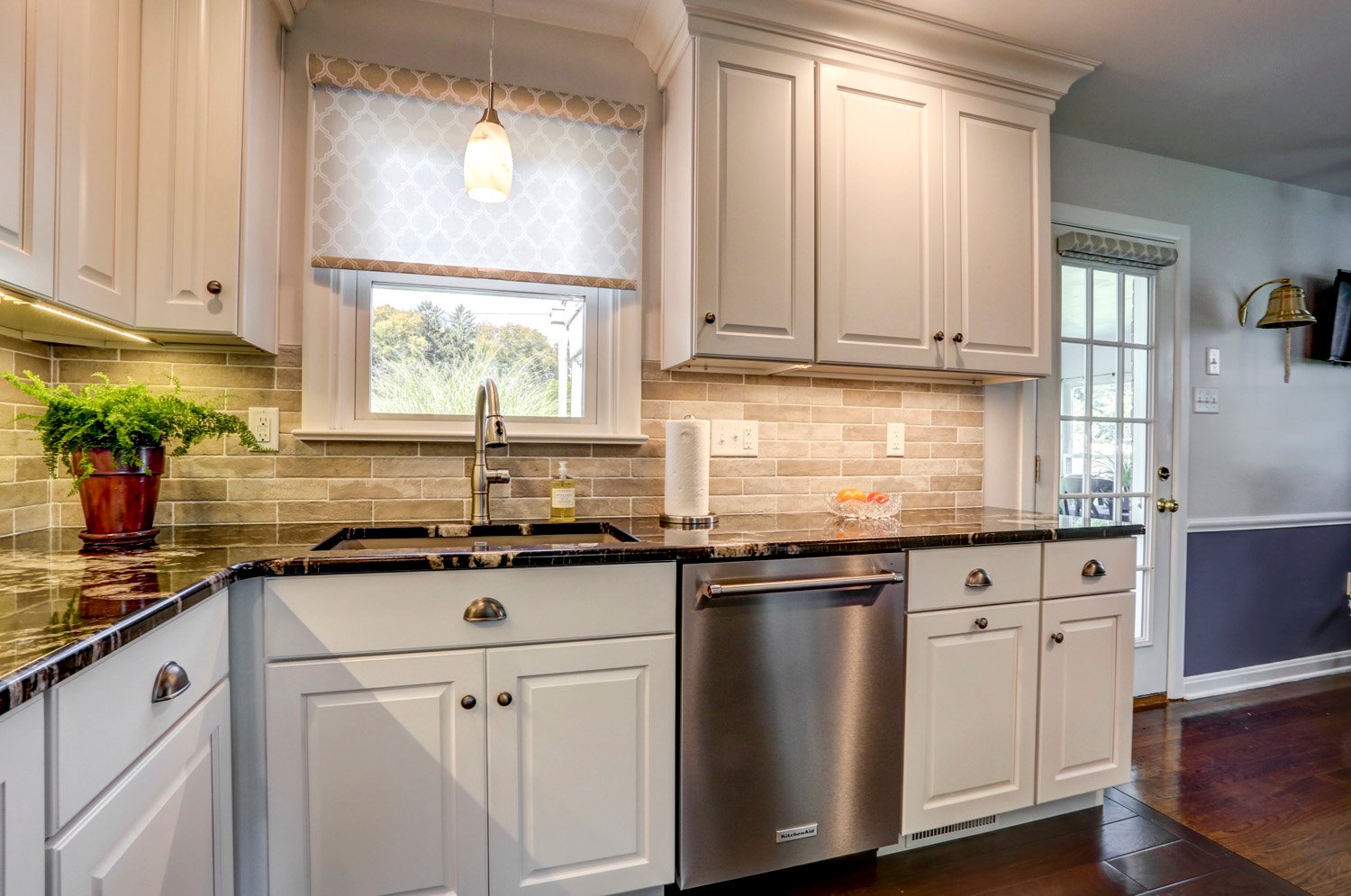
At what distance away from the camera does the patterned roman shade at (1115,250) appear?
9.04ft

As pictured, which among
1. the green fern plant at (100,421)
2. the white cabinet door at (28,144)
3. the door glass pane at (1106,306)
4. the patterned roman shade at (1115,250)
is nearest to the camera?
the white cabinet door at (28,144)

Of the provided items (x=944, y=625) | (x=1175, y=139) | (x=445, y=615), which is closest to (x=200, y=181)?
(x=445, y=615)

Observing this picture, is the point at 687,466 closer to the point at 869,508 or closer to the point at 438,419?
the point at 869,508

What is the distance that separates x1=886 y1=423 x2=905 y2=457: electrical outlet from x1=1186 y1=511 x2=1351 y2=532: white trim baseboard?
1641 millimetres

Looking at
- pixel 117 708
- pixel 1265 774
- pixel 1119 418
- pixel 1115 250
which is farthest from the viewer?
pixel 1119 418

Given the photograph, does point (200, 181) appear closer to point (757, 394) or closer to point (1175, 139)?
point (757, 394)

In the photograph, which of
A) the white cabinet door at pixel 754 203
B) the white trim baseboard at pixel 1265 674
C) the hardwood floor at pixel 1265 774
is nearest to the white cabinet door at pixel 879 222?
the white cabinet door at pixel 754 203

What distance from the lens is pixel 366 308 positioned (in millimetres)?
1983

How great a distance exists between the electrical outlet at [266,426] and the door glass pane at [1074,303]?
291 cm

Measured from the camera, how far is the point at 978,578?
184 centimetres

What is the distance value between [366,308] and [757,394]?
1.24m

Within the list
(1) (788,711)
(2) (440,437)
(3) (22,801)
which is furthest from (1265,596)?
(3) (22,801)

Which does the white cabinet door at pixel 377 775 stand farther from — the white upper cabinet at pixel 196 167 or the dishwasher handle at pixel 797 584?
the white upper cabinet at pixel 196 167

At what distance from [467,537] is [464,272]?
2.53ft
